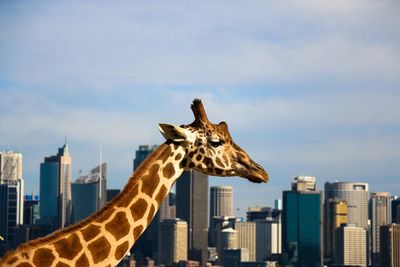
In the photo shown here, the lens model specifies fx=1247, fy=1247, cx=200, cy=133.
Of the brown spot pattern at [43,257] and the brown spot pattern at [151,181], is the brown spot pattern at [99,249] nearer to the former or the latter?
the brown spot pattern at [43,257]

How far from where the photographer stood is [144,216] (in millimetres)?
13828

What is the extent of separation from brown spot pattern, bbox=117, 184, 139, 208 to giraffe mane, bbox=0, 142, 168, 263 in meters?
0.03

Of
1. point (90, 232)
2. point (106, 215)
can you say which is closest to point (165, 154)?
point (106, 215)

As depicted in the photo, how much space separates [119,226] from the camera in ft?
44.4

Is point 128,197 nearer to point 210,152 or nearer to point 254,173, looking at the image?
point 210,152

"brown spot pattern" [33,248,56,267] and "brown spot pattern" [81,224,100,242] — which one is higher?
"brown spot pattern" [81,224,100,242]

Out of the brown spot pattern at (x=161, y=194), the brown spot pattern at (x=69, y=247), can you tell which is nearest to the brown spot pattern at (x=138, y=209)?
the brown spot pattern at (x=161, y=194)

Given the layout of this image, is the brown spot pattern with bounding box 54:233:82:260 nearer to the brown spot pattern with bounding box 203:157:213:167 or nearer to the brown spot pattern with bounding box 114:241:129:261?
the brown spot pattern with bounding box 114:241:129:261

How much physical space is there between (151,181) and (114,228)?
796 mm

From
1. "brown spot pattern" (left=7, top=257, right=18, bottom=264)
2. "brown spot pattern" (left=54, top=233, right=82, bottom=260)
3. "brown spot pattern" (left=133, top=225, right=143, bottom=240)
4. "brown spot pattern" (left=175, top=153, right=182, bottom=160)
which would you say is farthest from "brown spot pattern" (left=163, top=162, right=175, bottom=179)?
"brown spot pattern" (left=7, top=257, right=18, bottom=264)

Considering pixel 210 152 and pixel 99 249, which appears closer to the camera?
pixel 99 249

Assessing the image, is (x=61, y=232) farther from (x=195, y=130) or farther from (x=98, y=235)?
(x=195, y=130)

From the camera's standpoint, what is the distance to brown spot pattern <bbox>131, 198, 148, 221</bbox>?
13.7 meters

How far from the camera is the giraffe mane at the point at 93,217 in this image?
1264cm
